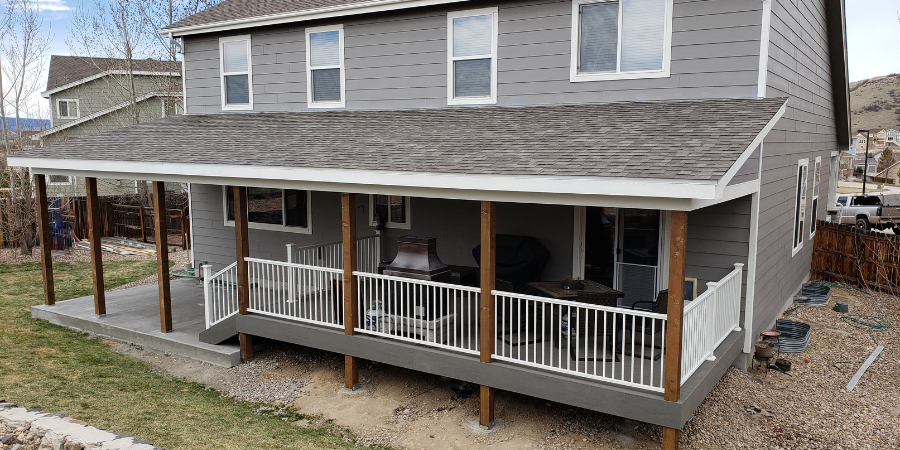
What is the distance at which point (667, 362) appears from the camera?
18.6 feet

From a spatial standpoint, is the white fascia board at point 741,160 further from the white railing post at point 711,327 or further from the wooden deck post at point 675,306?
the white railing post at point 711,327

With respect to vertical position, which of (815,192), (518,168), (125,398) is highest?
(518,168)

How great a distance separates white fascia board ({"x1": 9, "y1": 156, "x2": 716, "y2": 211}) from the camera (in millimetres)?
5418

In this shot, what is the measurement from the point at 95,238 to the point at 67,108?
76.2ft

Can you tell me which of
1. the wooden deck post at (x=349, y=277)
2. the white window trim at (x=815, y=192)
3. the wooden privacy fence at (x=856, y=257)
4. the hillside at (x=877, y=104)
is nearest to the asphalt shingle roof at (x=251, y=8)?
the wooden deck post at (x=349, y=277)

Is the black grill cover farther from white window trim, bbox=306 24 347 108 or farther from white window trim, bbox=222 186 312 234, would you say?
white window trim, bbox=306 24 347 108

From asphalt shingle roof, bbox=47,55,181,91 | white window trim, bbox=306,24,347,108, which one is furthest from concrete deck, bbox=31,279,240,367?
asphalt shingle roof, bbox=47,55,181,91

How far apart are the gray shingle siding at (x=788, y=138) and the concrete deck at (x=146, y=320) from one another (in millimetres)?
7912

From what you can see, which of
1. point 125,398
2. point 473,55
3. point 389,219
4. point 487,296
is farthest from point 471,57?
point 125,398

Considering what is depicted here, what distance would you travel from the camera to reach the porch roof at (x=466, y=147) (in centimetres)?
585

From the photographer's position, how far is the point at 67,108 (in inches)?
1139

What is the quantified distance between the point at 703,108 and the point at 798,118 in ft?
11.4

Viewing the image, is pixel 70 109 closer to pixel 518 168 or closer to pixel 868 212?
pixel 518 168

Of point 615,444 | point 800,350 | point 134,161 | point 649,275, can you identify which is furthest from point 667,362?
point 134,161
